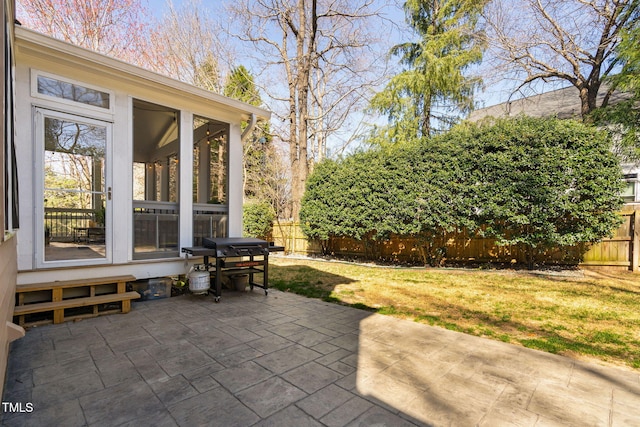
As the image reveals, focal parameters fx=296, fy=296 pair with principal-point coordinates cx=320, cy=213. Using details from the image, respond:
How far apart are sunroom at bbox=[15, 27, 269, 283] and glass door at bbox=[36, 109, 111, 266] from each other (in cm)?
1

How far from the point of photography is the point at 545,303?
14.2 ft

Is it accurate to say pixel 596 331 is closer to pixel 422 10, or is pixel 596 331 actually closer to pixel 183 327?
pixel 183 327

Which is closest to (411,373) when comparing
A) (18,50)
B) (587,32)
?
(18,50)

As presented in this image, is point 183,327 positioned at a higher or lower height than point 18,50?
lower

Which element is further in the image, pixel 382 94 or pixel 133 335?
pixel 382 94

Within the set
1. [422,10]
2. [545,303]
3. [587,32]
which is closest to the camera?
[545,303]

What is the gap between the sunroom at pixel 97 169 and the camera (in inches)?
140

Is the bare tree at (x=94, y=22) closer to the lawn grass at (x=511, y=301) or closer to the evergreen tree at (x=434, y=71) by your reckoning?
the evergreen tree at (x=434, y=71)

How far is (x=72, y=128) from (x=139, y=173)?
4.10m

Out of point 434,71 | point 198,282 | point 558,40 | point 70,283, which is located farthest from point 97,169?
point 558,40

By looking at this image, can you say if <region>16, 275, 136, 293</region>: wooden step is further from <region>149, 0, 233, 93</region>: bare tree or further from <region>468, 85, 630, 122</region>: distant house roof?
<region>149, 0, 233, 93</region>: bare tree

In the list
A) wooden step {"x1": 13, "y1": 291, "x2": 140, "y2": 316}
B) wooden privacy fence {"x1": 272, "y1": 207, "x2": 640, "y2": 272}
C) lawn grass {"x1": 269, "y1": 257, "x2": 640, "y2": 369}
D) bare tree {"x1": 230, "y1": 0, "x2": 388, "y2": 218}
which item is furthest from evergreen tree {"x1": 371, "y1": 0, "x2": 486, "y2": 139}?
wooden step {"x1": 13, "y1": 291, "x2": 140, "y2": 316}

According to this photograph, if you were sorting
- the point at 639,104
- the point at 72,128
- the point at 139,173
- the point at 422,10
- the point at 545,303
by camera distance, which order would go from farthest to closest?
1. the point at 422,10
2. the point at 139,173
3. the point at 639,104
4. the point at 545,303
5. the point at 72,128

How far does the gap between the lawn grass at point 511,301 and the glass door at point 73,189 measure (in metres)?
2.97
